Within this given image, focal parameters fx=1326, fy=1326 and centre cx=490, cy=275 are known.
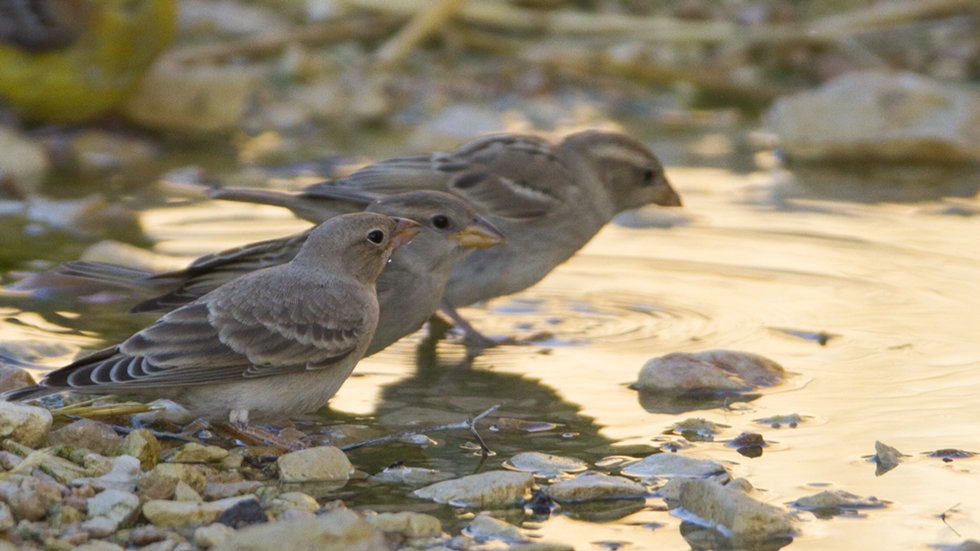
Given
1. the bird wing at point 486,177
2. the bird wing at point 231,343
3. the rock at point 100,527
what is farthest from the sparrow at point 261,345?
the bird wing at point 486,177

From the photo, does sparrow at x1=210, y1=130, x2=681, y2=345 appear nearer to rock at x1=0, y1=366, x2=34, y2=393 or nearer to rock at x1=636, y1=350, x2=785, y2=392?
rock at x1=636, y1=350, x2=785, y2=392

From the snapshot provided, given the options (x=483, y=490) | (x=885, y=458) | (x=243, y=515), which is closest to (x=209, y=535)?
(x=243, y=515)

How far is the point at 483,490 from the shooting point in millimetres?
3941

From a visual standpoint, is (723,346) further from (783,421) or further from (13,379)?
(13,379)

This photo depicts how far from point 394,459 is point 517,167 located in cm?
256

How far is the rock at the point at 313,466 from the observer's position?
4.14m

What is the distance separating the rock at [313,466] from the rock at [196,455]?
21 centimetres

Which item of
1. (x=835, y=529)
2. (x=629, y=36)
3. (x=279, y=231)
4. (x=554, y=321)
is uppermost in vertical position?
(x=629, y=36)

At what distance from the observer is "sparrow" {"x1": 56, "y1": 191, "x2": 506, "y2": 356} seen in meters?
5.28

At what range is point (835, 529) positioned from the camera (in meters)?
3.75

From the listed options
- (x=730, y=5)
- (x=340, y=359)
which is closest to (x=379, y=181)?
(x=340, y=359)

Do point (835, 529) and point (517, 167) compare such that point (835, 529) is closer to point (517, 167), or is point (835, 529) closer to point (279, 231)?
point (517, 167)

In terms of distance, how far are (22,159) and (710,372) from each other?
18.6 feet

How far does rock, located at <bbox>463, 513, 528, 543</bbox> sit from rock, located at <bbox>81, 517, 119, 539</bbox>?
3.15 feet
